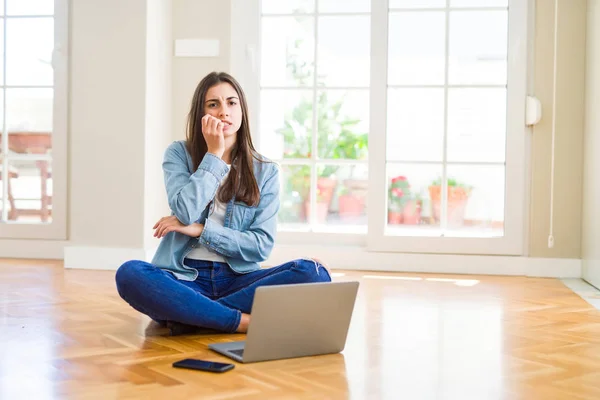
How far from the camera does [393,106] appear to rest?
16.0ft

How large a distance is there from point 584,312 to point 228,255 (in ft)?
5.32

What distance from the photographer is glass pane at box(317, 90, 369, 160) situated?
5.00 metres

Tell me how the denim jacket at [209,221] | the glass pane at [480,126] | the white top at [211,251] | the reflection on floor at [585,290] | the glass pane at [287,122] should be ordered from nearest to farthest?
the denim jacket at [209,221], the white top at [211,251], the reflection on floor at [585,290], the glass pane at [480,126], the glass pane at [287,122]

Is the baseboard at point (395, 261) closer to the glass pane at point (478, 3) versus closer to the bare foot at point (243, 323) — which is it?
the glass pane at point (478, 3)

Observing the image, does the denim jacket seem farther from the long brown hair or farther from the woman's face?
the woman's face

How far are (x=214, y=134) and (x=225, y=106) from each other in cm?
15

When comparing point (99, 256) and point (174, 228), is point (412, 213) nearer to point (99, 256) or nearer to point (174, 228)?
point (99, 256)

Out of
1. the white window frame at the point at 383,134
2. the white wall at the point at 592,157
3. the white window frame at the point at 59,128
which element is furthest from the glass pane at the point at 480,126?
the white window frame at the point at 59,128

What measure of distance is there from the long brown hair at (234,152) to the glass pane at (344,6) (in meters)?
2.30

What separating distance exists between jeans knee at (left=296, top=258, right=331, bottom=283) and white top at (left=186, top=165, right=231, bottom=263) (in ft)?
0.91

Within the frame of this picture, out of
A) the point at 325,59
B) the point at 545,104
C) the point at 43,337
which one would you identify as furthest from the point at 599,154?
the point at 43,337

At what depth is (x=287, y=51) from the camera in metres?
5.05

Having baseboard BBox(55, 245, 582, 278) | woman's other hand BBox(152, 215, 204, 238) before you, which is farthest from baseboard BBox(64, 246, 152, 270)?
woman's other hand BBox(152, 215, 204, 238)

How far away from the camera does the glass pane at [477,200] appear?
4.79 m
